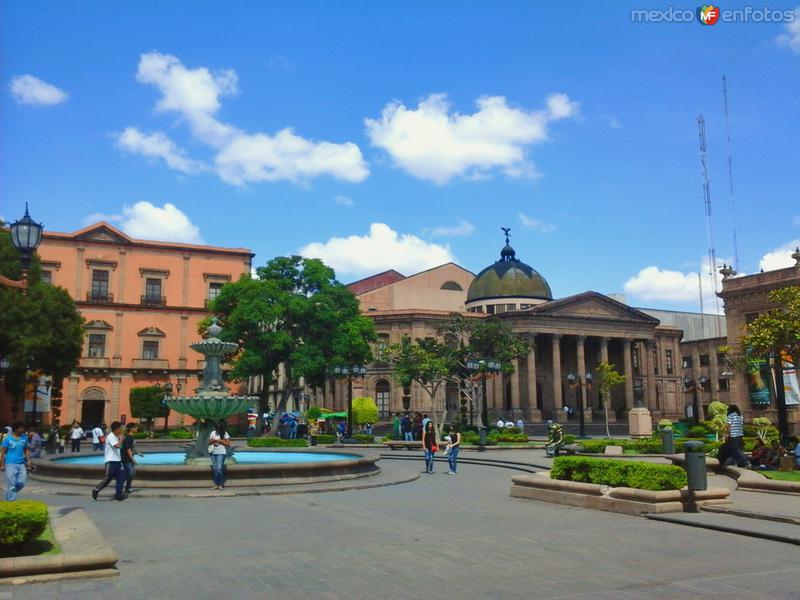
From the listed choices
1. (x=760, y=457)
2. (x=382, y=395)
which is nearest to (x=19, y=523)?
(x=760, y=457)

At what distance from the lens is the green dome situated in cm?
6869

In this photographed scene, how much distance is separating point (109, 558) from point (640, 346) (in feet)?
225

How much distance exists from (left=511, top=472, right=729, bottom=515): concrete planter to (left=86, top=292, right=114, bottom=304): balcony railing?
4505 centimetres

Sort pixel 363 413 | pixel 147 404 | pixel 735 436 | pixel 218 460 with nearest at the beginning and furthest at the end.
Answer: pixel 218 460 < pixel 735 436 < pixel 147 404 < pixel 363 413

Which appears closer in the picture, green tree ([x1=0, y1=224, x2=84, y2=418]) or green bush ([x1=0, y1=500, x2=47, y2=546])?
green bush ([x1=0, y1=500, x2=47, y2=546])

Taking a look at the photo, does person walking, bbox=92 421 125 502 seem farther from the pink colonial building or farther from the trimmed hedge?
the pink colonial building

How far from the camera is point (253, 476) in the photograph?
16.0m

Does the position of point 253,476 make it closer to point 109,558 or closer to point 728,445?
point 109,558

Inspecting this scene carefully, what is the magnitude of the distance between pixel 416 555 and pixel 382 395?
5354 cm

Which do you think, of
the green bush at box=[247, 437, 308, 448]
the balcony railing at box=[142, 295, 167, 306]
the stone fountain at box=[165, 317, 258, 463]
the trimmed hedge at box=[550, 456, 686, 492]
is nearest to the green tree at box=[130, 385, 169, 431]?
the balcony railing at box=[142, 295, 167, 306]

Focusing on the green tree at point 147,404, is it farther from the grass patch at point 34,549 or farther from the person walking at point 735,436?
the grass patch at point 34,549

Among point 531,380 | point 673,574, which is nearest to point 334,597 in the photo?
point 673,574

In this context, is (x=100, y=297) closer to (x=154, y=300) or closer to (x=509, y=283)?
(x=154, y=300)

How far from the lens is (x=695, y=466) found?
11.7 meters
